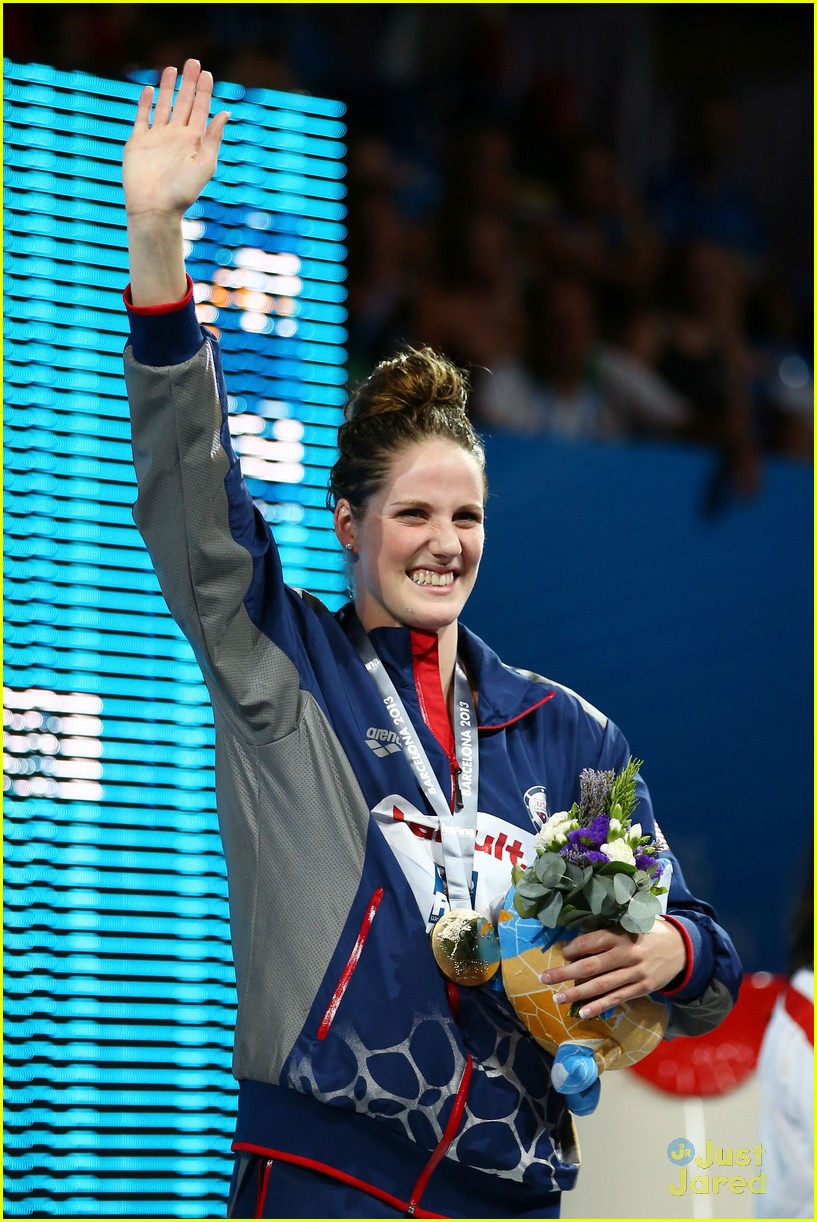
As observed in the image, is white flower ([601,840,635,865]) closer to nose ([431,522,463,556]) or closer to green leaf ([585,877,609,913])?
green leaf ([585,877,609,913])

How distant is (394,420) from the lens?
2.28m

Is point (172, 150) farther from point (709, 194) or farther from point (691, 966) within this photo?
point (709, 194)

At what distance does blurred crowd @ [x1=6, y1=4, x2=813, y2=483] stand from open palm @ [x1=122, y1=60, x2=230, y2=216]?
2.10m

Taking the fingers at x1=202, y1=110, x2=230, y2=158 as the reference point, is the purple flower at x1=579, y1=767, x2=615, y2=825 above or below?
below

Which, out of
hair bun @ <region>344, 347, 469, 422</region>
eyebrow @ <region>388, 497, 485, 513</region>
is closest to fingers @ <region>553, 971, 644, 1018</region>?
eyebrow @ <region>388, 497, 485, 513</region>

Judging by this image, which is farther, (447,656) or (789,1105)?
(789,1105)

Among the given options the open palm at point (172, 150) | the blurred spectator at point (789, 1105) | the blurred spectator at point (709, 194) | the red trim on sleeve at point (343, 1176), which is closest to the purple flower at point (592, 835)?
the red trim on sleeve at point (343, 1176)

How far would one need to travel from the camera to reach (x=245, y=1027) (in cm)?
199

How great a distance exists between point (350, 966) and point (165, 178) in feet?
3.56

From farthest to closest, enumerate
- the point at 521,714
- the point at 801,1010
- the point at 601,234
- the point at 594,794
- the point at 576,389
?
the point at 601,234 < the point at 576,389 < the point at 801,1010 < the point at 521,714 < the point at 594,794

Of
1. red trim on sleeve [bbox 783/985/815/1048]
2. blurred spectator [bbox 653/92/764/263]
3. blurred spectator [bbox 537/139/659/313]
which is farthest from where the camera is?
blurred spectator [bbox 653/92/764/263]

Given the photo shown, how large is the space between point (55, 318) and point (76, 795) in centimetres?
99

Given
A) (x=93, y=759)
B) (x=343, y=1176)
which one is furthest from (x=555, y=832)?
(x=93, y=759)

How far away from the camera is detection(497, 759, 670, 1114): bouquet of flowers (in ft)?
6.25
